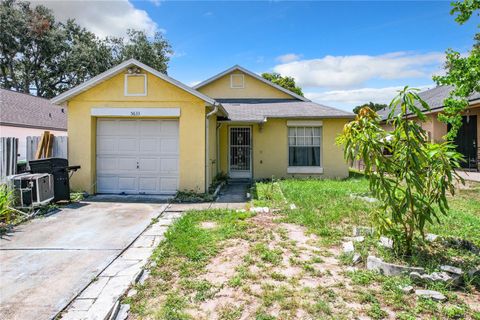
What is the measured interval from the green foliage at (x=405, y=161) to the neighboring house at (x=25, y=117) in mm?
13722

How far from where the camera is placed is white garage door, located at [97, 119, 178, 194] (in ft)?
33.3

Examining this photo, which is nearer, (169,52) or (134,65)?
(134,65)

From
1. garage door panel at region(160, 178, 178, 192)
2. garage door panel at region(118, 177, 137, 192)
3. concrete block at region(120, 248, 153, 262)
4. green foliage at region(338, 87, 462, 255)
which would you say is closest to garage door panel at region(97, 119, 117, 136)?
garage door panel at region(118, 177, 137, 192)

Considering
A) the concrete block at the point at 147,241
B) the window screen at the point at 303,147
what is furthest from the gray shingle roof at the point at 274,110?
the concrete block at the point at 147,241

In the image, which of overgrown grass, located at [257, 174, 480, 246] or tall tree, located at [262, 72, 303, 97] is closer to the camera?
overgrown grass, located at [257, 174, 480, 246]

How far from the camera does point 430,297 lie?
351 centimetres

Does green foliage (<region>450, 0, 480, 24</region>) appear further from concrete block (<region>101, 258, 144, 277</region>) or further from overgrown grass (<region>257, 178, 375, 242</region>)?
concrete block (<region>101, 258, 144, 277</region>)

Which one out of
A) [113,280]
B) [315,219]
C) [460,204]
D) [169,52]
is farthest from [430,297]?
[169,52]

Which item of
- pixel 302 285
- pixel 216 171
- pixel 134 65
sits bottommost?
pixel 302 285

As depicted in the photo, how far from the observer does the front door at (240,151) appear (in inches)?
559

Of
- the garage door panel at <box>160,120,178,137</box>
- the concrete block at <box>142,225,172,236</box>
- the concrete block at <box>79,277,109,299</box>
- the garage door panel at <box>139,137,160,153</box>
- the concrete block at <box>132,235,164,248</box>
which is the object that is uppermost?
the garage door panel at <box>160,120,178,137</box>

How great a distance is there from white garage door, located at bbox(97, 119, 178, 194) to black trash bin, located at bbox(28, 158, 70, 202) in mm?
1521

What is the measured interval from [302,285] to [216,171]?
30.9ft

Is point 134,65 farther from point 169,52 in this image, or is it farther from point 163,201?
point 169,52
